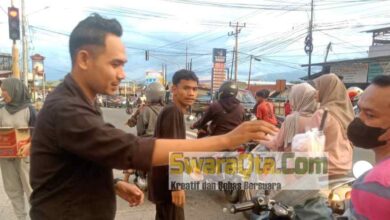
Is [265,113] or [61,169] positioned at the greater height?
[61,169]

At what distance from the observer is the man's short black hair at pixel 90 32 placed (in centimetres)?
152

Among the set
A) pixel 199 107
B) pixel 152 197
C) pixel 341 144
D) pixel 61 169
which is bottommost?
pixel 199 107

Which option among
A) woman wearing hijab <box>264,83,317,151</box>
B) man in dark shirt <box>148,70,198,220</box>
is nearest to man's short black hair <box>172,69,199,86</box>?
man in dark shirt <box>148,70,198,220</box>

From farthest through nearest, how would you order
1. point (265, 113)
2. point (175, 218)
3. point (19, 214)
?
point (265, 113)
point (19, 214)
point (175, 218)

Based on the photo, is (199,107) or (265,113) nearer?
(265,113)

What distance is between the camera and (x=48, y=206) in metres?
1.49

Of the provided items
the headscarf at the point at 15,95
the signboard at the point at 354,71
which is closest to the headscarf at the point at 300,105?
the headscarf at the point at 15,95

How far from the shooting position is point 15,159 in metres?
4.36

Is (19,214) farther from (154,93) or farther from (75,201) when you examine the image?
(75,201)

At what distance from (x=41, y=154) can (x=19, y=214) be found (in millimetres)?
3339

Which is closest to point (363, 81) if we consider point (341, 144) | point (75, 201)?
point (341, 144)

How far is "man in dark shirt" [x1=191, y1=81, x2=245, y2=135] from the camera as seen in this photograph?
233 inches

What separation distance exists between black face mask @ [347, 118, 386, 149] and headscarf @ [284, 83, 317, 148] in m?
1.65

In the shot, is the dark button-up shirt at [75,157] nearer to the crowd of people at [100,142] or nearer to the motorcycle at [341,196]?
the crowd of people at [100,142]
